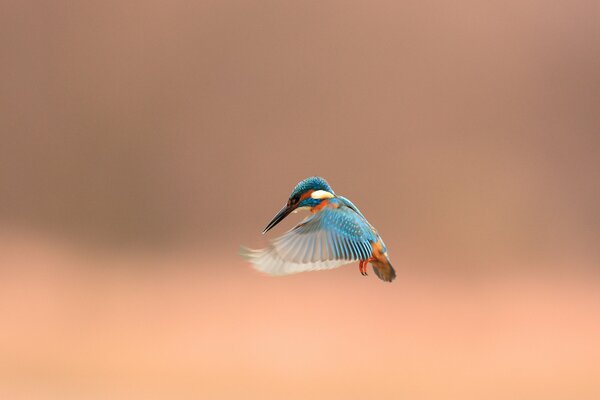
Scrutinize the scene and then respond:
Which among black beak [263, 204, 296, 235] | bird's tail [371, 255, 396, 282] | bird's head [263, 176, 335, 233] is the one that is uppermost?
bird's head [263, 176, 335, 233]

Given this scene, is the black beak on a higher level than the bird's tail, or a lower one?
higher

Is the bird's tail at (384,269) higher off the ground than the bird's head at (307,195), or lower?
lower

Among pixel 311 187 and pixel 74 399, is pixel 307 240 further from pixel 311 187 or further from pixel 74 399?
pixel 74 399

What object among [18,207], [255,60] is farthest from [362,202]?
[18,207]

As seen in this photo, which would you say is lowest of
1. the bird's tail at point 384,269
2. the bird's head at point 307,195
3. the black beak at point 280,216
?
the bird's tail at point 384,269
